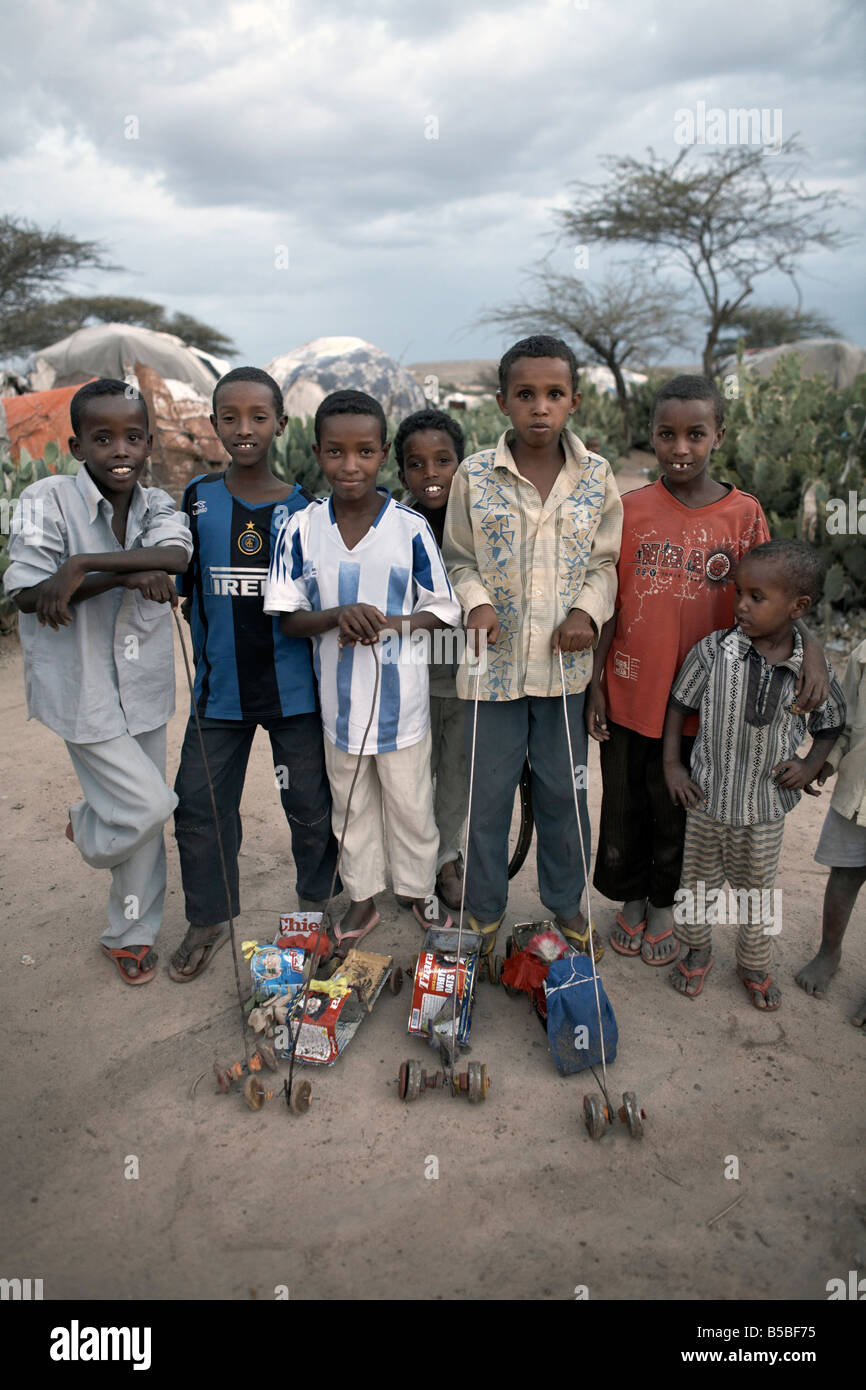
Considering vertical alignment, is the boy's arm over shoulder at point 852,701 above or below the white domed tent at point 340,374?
below

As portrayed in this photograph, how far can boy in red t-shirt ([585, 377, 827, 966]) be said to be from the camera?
2496 mm

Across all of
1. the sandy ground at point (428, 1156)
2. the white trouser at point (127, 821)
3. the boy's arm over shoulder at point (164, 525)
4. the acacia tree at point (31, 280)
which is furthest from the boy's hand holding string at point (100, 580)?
the acacia tree at point (31, 280)

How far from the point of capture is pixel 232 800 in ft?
9.36

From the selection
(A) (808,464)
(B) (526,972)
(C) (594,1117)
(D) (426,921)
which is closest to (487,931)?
(B) (526,972)

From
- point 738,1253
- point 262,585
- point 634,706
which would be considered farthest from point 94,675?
point 738,1253

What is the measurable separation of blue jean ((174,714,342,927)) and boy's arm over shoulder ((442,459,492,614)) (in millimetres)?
622

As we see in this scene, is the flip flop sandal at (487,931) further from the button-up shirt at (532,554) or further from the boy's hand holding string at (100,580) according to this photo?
the boy's hand holding string at (100,580)

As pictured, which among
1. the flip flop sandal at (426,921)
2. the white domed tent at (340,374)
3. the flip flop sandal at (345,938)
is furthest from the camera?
the white domed tent at (340,374)

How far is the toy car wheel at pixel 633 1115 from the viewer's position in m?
2.13

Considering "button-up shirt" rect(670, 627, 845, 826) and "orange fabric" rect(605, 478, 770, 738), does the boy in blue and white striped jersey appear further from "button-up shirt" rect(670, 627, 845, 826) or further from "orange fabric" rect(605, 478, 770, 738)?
"button-up shirt" rect(670, 627, 845, 826)

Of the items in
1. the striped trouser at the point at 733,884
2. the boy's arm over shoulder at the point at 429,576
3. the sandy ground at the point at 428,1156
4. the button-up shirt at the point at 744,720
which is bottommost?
the sandy ground at the point at 428,1156

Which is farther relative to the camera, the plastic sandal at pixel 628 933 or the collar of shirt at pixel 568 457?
the plastic sandal at pixel 628 933

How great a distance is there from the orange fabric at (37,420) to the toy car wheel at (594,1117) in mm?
8786
